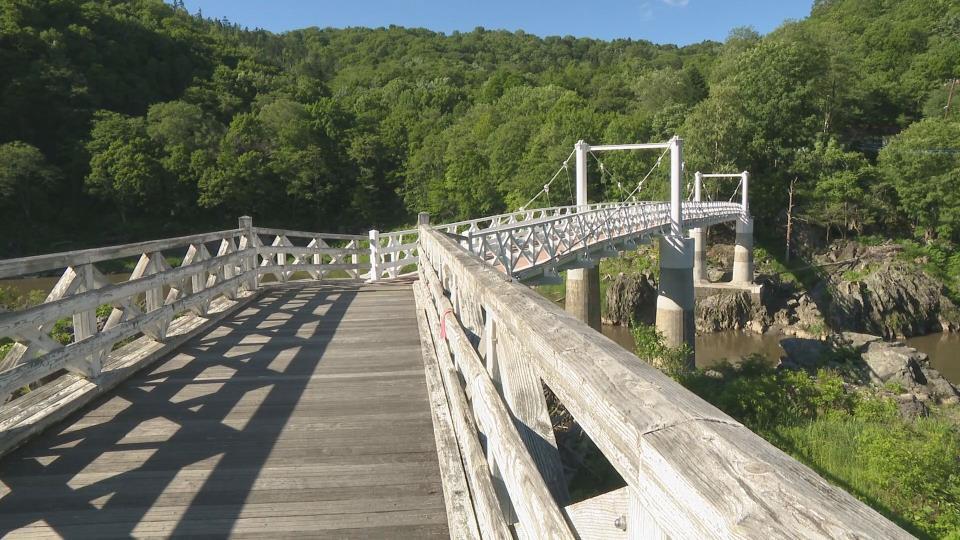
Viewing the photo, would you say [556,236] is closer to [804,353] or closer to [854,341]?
A: [804,353]

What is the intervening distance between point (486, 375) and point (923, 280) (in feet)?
102

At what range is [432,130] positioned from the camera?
59.0 meters

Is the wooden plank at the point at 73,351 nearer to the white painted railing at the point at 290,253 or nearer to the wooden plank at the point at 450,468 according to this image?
the wooden plank at the point at 450,468

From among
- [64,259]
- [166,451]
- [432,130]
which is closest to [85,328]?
[64,259]

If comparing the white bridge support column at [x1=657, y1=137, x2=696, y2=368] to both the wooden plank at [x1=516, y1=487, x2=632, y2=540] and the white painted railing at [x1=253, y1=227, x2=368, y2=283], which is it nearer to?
the white painted railing at [x1=253, y1=227, x2=368, y2=283]

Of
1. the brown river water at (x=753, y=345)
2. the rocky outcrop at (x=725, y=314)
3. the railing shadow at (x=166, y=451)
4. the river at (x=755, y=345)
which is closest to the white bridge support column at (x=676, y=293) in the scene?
the brown river water at (x=753, y=345)

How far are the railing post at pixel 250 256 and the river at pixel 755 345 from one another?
608 inches

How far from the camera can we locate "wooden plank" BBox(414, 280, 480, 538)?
2.17 m

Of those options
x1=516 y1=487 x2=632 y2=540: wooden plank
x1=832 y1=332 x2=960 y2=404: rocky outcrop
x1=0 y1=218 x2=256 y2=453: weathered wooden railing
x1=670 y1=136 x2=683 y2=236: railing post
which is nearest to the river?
x1=670 y1=136 x2=683 y2=236: railing post

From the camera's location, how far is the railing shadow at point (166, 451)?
8.13 feet

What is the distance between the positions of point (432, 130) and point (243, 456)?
57914 mm

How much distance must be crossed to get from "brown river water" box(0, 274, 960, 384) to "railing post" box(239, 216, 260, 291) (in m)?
14.9

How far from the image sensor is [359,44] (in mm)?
105500

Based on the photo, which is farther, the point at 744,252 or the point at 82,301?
the point at 744,252
